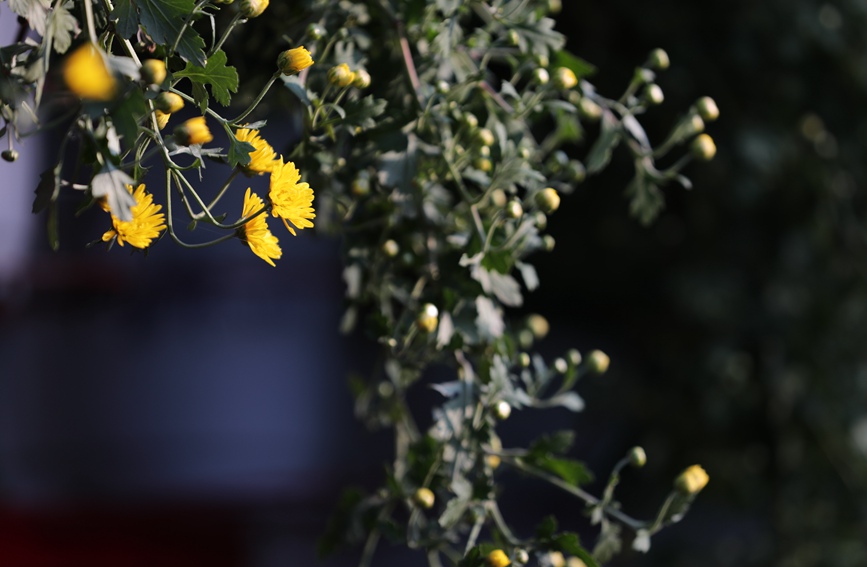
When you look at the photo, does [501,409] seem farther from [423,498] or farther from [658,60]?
[658,60]

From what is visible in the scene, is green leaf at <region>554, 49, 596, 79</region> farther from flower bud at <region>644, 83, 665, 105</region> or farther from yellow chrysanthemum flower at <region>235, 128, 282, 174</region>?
yellow chrysanthemum flower at <region>235, 128, 282, 174</region>

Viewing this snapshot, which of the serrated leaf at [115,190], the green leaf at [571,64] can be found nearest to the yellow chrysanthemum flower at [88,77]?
the serrated leaf at [115,190]

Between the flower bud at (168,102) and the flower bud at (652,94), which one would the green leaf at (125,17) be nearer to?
the flower bud at (168,102)

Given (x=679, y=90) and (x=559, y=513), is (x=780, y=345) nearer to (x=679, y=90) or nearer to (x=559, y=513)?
(x=679, y=90)

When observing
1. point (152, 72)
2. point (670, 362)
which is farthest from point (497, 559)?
point (670, 362)

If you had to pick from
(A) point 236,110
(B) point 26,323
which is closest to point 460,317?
(A) point 236,110

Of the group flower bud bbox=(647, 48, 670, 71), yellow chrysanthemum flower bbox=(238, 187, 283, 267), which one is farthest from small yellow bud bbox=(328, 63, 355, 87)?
flower bud bbox=(647, 48, 670, 71)
